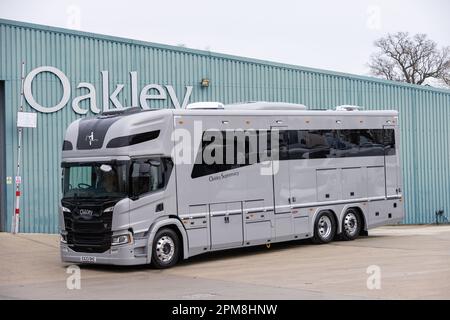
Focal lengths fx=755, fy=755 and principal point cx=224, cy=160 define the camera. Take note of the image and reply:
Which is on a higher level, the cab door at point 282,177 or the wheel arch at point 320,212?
the cab door at point 282,177

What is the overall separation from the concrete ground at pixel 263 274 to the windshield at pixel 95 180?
1.65m

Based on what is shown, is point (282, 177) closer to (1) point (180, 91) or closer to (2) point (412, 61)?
(1) point (180, 91)

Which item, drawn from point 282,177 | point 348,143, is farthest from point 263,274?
point 348,143

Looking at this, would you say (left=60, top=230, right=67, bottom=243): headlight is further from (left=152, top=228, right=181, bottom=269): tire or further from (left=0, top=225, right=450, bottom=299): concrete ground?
(left=152, top=228, right=181, bottom=269): tire

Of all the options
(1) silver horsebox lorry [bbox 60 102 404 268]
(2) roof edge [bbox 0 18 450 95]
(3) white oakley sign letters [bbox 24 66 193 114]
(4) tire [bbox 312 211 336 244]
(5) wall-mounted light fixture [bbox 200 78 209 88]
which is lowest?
(4) tire [bbox 312 211 336 244]

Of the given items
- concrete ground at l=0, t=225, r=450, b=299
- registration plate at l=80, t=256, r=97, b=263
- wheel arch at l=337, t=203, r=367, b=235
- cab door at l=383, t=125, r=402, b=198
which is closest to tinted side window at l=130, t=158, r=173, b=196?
registration plate at l=80, t=256, r=97, b=263

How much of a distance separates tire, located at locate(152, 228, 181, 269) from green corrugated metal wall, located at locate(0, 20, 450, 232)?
333 inches

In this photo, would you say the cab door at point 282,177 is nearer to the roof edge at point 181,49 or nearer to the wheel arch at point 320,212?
the wheel arch at point 320,212

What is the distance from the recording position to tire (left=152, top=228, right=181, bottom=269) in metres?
15.8

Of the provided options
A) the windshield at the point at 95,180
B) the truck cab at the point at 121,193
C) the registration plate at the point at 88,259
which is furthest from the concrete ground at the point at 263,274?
the windshield at the point at 95,180

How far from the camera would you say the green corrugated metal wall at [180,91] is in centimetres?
2319

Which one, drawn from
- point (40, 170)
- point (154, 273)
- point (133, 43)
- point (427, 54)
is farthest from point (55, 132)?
point (427, 54)
